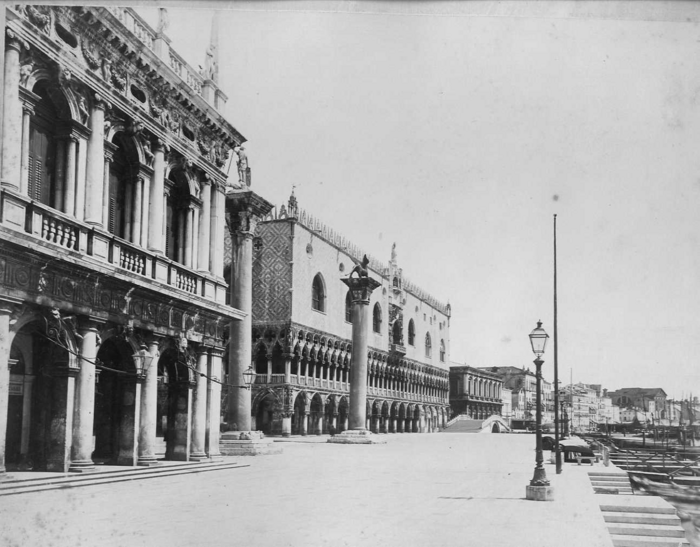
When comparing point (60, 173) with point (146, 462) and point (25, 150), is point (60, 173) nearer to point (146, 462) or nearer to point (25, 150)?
point (25, 150)

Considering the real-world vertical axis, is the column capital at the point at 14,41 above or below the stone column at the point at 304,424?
above

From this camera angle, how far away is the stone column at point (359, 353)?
36000mm

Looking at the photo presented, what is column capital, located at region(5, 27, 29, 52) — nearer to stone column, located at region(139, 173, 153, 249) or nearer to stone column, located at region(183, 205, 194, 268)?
stone column, located at region(139, 173, 153, 249)

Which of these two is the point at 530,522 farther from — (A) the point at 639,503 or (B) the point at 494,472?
(B) the point at 494,472

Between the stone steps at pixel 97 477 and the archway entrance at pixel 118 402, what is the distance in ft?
2.24

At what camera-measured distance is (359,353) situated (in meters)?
35.9

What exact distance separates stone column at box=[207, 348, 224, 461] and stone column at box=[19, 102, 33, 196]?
7.86 m

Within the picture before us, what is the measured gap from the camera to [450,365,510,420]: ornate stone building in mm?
90188

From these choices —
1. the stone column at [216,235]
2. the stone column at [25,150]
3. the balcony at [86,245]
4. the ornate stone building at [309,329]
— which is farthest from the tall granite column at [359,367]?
the stone column at [25,150]

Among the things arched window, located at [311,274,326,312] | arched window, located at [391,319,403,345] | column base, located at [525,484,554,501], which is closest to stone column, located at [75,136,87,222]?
column base, located at [525,484,554,501]

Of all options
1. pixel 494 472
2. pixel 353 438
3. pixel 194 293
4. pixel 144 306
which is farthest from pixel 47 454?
pixel 353 438

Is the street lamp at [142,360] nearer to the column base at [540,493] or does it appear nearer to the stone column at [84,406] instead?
the stone column at [84,406]

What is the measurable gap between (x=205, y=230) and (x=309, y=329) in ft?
92.5

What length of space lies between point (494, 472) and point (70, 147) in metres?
14.0
